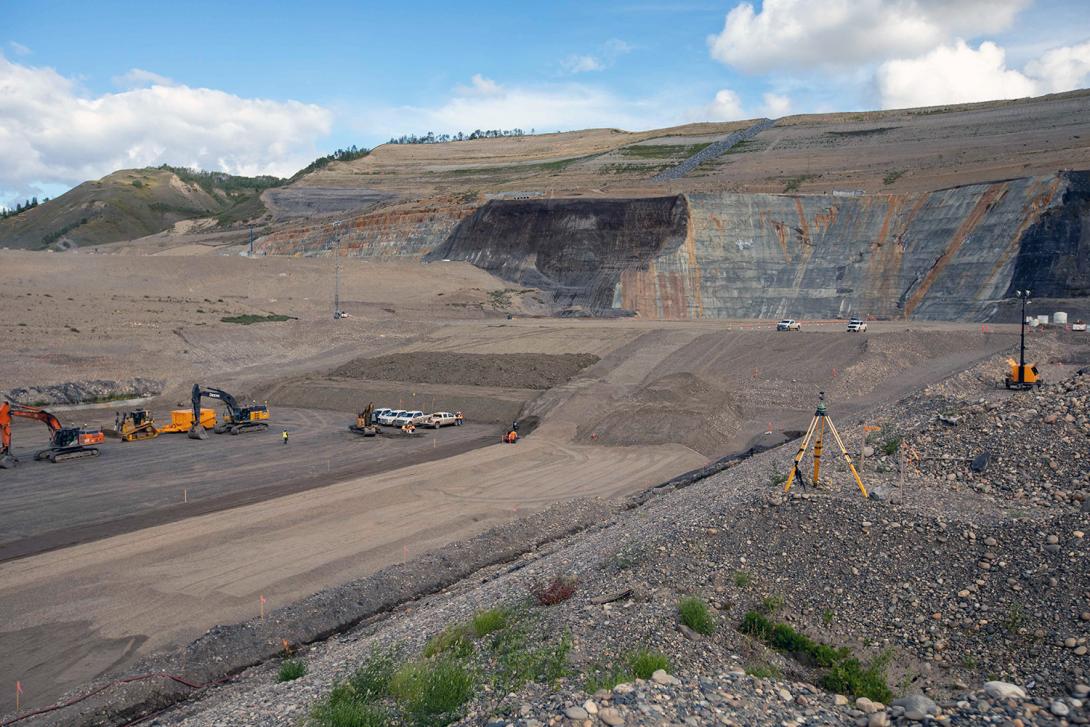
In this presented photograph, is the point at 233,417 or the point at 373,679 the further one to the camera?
the point at 233,417

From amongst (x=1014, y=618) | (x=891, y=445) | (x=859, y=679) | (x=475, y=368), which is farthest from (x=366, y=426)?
(x=1014, y=618)

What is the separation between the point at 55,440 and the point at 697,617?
91.6 feet

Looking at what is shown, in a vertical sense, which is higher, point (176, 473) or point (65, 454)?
point (65, 454)

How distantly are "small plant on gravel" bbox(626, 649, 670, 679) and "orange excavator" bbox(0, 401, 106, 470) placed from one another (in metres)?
27.6

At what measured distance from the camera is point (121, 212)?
147875mm

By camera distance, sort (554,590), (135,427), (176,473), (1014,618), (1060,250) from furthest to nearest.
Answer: (1060,250) < (135,427) < (176,473) < (554,590) < (1014,618)

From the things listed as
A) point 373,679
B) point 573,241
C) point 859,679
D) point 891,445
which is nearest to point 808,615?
point 859,679

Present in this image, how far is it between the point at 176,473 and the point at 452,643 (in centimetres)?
2089

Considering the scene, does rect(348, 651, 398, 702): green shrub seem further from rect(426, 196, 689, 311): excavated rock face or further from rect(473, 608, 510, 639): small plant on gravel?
rect(426, 196, 689, 311): excavated rock face

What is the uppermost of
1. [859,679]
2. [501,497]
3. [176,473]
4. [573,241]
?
[573,241]

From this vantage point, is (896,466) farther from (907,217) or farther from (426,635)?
(907,217)

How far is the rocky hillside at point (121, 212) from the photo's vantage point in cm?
13312

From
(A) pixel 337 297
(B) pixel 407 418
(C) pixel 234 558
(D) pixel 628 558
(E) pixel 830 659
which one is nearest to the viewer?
(E) pixel 830 659

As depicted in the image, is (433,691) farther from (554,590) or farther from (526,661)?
(554,590)
